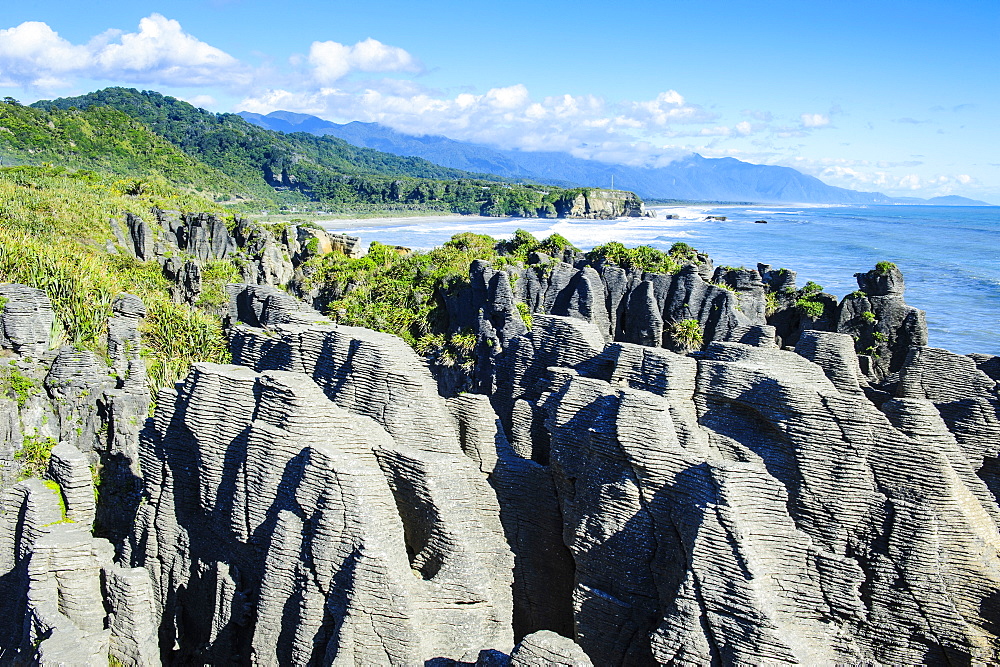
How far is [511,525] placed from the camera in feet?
25.9

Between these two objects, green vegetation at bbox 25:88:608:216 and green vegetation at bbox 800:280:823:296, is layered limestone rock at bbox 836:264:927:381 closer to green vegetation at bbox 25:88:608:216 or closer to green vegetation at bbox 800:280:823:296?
green vegetation at bbox 800:280:823:296

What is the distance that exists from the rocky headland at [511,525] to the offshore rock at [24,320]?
293cm

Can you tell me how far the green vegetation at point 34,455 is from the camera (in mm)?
9375

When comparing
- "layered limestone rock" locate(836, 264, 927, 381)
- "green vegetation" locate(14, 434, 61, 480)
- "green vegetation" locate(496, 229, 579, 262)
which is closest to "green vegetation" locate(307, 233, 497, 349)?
"green vegetation" locate(496, 229, 579, 262)

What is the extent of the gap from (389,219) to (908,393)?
397 ft

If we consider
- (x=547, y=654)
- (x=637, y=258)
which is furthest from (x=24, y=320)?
(x=637, y=258)

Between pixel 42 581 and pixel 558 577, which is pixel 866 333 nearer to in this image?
pixel 558 577

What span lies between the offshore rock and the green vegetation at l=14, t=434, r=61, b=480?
1.99 metres

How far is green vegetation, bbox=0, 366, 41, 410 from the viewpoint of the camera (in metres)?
10.1

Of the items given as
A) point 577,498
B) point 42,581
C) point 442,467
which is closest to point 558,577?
point 577,498

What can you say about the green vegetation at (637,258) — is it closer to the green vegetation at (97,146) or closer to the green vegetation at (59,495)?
the green vegetation at (59,495)

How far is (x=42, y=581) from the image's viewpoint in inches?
267

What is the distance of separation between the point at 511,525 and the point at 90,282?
13310 millimetres

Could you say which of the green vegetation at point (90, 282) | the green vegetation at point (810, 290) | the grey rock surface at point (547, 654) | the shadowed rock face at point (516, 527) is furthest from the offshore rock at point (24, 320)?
the green vegetation at point (810, 290)
